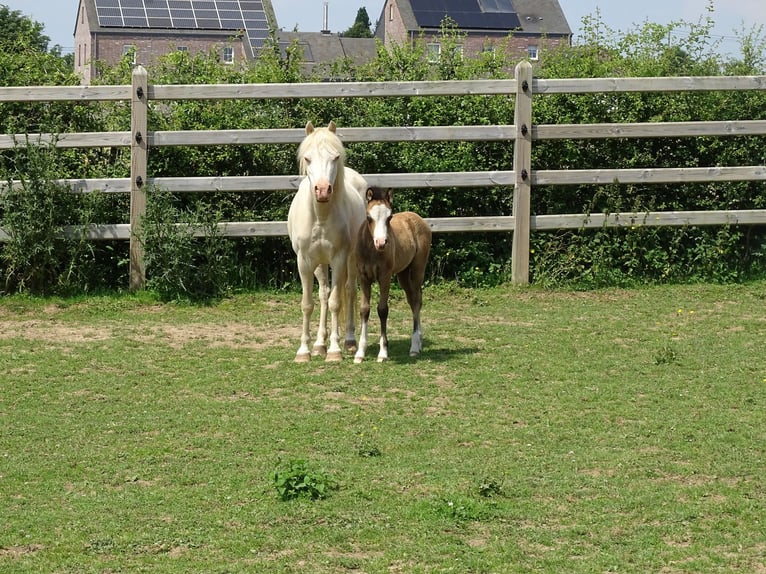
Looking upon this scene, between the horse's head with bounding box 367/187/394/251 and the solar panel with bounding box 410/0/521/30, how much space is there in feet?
164

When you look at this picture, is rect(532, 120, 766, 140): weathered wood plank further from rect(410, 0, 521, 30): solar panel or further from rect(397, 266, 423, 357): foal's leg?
rect(410, 0, 521, 30): solar panel

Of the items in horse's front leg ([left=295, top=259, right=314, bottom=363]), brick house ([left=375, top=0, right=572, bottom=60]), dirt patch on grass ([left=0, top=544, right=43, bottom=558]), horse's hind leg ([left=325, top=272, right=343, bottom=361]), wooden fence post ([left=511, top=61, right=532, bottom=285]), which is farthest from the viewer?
brick house ([left=375, top=0, right=572, bottom=60])

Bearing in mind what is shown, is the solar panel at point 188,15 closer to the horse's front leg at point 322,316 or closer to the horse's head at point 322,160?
the horse's front leg at point 322,316

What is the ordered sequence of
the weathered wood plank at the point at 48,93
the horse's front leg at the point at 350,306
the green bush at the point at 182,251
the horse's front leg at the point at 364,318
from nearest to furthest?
the horse's front leg at the point at 364,318, the horse's front leg at the point at 350,306, the green bush at the point at 182,251, the weathered wood plank at the point at 48,93

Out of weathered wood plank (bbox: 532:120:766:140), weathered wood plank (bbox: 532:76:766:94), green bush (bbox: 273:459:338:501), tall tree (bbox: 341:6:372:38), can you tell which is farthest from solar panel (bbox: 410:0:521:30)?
green bush (bbox: 273:459:338:501)

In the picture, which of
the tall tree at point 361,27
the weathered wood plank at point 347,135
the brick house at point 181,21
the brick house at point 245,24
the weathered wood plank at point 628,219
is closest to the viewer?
the weathered wood plank at point 347,135

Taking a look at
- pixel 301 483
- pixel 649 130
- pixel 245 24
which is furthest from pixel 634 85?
pixel 245 24

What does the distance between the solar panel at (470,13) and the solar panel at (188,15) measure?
11.2 meters

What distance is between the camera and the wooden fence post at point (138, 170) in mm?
11539

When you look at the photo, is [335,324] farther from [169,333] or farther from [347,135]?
[347,135]

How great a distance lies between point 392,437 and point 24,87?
22.2 feet

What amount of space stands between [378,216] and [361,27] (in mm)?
85807

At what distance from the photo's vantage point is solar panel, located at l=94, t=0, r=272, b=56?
48.4m

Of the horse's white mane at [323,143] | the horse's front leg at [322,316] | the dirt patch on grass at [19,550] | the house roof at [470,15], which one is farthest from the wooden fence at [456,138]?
the house roof at [470,15]
